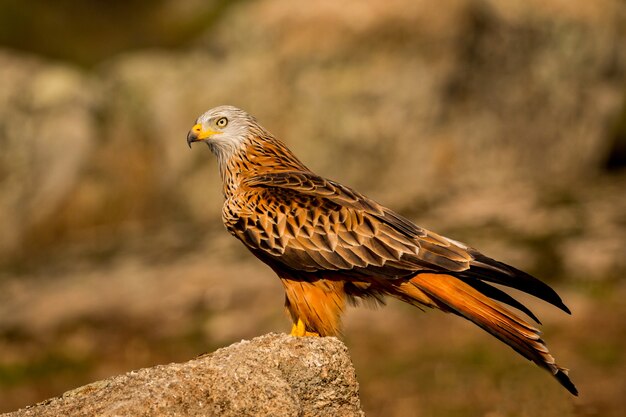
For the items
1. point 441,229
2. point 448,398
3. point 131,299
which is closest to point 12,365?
point 131,299

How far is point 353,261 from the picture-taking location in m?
7.58

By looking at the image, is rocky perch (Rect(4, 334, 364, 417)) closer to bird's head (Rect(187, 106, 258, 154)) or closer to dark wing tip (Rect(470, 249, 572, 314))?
dark wing tip (Rect(470, 249, 572, 314))

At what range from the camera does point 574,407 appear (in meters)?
10.8

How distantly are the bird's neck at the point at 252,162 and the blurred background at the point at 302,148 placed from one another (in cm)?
680

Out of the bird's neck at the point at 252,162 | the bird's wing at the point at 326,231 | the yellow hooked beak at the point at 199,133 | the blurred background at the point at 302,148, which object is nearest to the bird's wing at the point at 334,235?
the bird's wing at the point at 326,231

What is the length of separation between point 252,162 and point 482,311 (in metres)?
2.81

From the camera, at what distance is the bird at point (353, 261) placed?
272 inches

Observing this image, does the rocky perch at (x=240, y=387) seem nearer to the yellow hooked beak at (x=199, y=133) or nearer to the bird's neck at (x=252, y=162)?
the bird's neck at (x=252, y=162)

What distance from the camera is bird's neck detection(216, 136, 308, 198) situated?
8.62 metres

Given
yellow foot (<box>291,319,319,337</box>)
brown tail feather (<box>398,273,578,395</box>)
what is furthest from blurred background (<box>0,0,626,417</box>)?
brown tail feather (<box>398,273,578,395</box>)

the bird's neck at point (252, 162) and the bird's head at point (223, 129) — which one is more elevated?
the bird's head at point (223, 129)

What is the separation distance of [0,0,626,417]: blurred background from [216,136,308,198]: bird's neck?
22.3 feet

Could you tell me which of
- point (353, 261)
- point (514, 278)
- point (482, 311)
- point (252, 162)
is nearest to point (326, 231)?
point (353, 261)

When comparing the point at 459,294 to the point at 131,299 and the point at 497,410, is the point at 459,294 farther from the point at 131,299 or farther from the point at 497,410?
the point at 131,299
